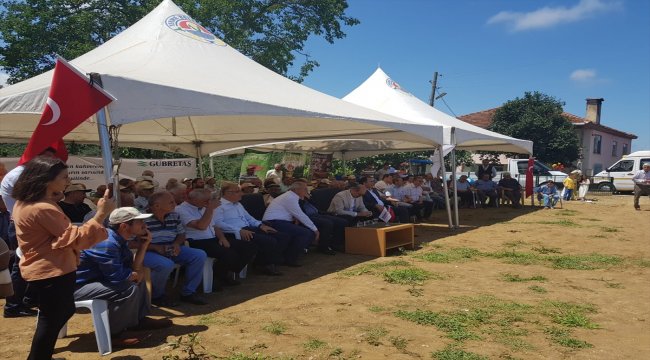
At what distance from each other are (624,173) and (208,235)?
2141cm

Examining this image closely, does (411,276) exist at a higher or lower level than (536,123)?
lower

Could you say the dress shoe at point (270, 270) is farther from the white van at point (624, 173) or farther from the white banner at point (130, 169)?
the white van at point (624, 173)

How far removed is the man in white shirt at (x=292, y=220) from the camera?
6.39m

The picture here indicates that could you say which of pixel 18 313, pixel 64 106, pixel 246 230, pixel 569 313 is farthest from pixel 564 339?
pixel 18 313

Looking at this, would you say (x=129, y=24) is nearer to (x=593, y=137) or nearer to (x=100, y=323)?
(x=100, y=323)

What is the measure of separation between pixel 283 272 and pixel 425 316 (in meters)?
2.31

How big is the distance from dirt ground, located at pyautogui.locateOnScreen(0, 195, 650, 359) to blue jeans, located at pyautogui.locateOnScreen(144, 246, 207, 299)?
0.20m

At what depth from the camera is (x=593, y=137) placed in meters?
33.1

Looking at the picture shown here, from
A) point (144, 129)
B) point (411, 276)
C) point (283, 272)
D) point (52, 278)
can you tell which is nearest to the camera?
point (52, 278)

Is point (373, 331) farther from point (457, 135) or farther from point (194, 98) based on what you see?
point (457, 135)

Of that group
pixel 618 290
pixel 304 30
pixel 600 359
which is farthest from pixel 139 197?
pixel 304 30

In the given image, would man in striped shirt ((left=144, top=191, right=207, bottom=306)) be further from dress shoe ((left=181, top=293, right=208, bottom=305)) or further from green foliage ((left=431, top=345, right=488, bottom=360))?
green foliage ((left=431, top=345, right=488, bottom=360))

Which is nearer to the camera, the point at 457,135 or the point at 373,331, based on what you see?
the point at 373,331

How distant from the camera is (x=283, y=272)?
6.02 meters
